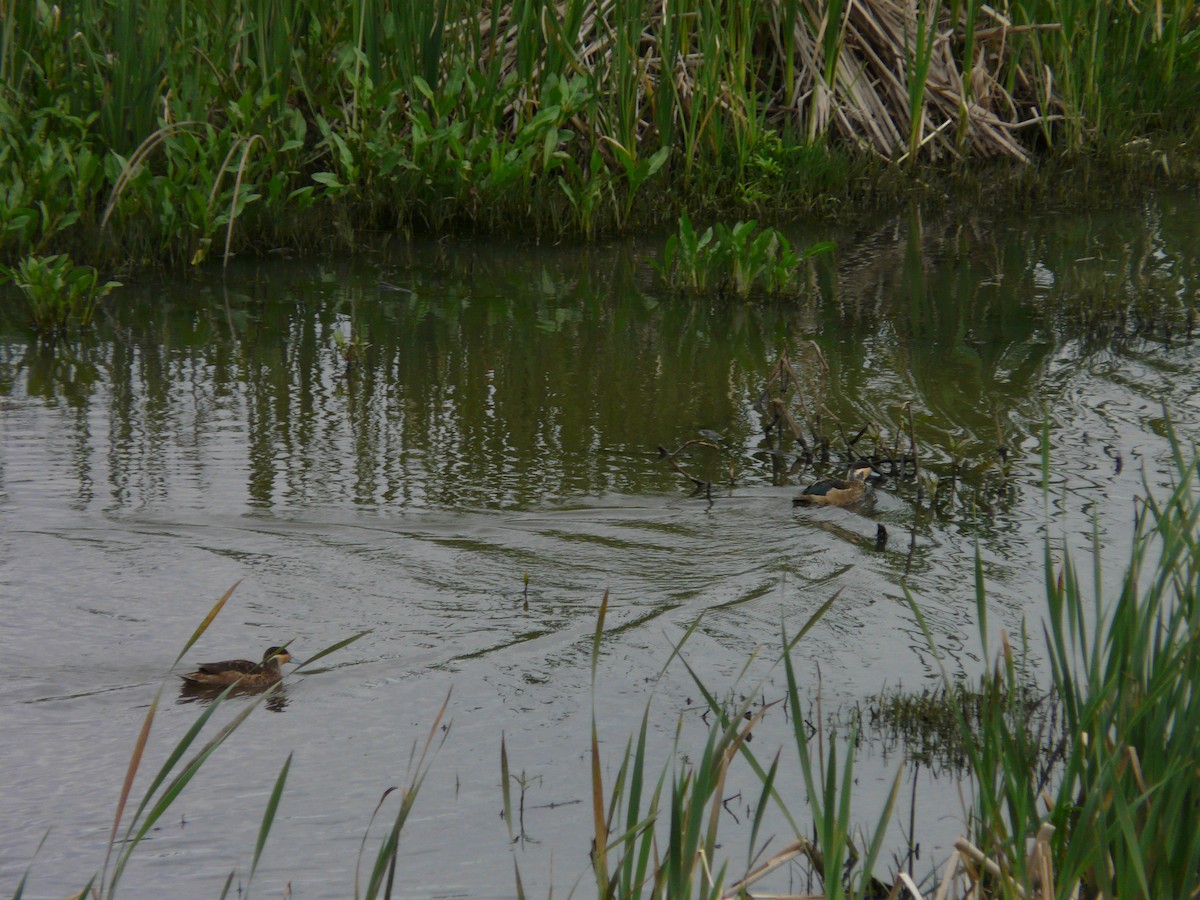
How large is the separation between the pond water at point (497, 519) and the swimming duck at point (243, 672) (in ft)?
0.32

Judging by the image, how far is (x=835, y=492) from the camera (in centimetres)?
504

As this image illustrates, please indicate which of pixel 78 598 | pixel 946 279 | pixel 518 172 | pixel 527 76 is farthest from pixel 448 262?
pixel 78 598

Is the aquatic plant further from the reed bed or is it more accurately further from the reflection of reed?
the reed bed

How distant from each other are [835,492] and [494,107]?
4.53 m

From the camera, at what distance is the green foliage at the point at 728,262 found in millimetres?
7648

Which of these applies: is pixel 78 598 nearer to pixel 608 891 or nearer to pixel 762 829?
pixel 762 829

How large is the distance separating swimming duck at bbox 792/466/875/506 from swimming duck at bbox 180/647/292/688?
2.11 meters

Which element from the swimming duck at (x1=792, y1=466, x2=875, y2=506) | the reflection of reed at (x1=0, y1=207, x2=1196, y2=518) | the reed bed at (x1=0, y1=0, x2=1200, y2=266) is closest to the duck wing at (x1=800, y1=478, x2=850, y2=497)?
the swimming duck at (x1=792, y1=466, x2=875, y2=506)

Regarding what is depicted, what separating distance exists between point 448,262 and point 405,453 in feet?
10.5

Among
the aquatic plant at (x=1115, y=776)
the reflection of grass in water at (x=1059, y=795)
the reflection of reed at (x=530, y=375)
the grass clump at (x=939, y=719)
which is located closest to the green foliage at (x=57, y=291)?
the reflection of reed at (x=530, y=375)

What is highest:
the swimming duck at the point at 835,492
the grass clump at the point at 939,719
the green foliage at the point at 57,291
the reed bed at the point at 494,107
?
the reed bed at the point at 494,107

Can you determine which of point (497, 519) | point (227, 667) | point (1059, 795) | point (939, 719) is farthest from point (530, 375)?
point (1059, 795)

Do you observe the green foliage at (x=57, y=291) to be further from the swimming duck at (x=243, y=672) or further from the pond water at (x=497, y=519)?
the swimming duck at (x=243, y=672)

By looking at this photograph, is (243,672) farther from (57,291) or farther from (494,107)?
(494,107)
